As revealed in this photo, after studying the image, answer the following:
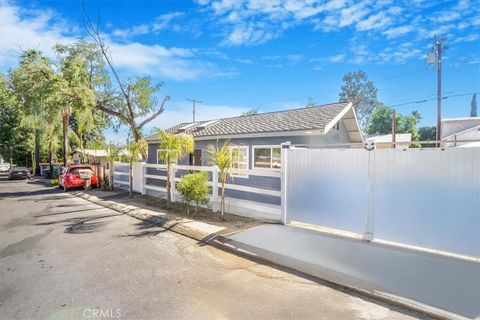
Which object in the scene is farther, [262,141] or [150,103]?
[150,103]

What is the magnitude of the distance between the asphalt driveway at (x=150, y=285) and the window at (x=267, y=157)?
6.45 metres

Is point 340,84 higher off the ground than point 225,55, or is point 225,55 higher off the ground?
point 340,84

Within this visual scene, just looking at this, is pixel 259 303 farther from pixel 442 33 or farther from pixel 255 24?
pixel 442 33

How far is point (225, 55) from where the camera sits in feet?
67.0

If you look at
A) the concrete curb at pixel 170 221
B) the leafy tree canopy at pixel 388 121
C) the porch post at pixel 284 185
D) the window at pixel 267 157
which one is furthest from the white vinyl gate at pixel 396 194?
the leafy tree canopy at pixel 388 121

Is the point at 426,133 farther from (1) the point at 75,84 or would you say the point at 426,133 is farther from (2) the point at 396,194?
(1) the point at 75,84

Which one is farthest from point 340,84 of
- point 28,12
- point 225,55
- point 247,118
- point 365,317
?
point 365,317

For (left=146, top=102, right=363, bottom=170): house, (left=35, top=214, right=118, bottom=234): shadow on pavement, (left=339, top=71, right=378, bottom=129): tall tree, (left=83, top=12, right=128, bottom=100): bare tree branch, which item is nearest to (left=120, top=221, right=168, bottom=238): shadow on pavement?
(left=35, top=214, right=118, bottom=234): shadow on pavement

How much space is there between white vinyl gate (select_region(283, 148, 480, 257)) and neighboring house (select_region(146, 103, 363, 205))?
402cm

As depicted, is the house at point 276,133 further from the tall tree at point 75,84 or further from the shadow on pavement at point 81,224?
the tall tree at point 75,84

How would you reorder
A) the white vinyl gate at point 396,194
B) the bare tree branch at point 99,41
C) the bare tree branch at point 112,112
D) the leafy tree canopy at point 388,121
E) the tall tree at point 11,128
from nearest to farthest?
1. the white vinyl gate at point 396,194
2. the bare tree branch at point 99,41
3. the bare tree branch at point 112,112
4. the tall tree at point 11,128
5. the leafy tree canopy at point 388,121

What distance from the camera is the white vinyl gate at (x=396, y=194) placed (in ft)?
16.4

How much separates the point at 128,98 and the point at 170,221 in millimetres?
12619

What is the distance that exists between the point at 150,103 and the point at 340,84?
152 ft
